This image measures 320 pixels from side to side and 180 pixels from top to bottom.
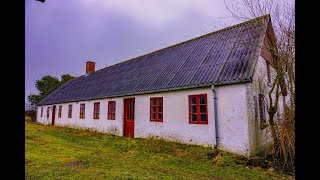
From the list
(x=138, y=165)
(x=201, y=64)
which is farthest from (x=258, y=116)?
(x=138, y=165)

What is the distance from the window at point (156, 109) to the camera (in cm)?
1195

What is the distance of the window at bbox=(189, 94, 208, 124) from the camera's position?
9.95 meters

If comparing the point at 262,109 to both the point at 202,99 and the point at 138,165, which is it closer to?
the point at 202,99

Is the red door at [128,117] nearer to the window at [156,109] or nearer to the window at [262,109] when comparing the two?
the window at [156,109]

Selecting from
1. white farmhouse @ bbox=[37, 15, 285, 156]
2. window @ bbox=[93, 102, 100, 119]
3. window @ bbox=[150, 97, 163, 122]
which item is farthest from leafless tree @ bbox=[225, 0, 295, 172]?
window @ bbox=[93, 102, 100, 119]

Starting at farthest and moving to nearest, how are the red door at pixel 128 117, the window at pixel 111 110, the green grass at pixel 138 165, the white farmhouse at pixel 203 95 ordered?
the window at pixel 111 110
the red door at pixel 128 117
the white farmhouse at pixel 203 95
the green grass at pixel 138 165

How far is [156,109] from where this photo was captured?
12164 millimetres

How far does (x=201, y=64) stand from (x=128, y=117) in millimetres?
5834

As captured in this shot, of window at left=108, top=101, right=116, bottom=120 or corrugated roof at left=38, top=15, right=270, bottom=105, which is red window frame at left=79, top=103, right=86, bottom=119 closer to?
corrugated roof at left=38, top=15, right=270, bottom=105

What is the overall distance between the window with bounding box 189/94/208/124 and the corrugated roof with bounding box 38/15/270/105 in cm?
61

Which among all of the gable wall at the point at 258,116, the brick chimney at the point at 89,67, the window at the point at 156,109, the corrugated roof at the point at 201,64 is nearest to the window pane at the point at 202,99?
the corrugated roof at the point at 201,64
